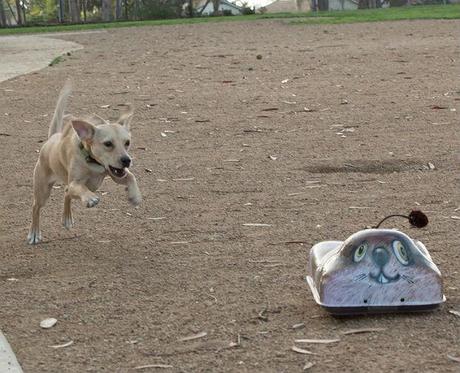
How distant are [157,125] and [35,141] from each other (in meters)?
1.36

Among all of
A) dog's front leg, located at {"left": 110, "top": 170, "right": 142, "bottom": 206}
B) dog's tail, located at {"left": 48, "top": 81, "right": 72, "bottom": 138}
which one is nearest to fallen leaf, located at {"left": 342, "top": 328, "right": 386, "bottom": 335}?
dog's front leg, located at {"left": 110, "top": 170, "right": 142, "bottom": 206}

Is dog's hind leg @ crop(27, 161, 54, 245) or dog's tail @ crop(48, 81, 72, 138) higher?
dog's tail @ crop(48, 81, 72, 138)

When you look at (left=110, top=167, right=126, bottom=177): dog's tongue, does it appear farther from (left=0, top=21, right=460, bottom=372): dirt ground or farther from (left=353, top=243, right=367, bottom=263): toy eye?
(left=353, top=243, right=367, bottom=263): toy eye

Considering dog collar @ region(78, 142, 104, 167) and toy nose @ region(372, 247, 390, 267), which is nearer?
toy nose @ region(372, 247, 390, 267)

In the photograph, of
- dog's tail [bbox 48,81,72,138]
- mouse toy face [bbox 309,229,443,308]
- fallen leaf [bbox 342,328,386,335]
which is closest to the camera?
fallen leaf [bbox 342,328,386,335]

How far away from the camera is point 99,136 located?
6340 millimetres

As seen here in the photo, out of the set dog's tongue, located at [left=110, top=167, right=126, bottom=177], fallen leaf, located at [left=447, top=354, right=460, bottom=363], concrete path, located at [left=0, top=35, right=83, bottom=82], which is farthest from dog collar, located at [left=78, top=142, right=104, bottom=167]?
concrete path, located at [left=0, top=35, right=83, bottom=82]

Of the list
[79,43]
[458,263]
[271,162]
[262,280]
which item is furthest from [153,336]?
[79,43]

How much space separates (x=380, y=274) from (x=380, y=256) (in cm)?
8

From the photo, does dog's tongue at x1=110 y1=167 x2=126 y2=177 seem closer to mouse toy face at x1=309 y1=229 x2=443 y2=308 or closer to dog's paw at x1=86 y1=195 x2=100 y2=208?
dog's paw at x1=86 y1=195 x2=100 y2=208

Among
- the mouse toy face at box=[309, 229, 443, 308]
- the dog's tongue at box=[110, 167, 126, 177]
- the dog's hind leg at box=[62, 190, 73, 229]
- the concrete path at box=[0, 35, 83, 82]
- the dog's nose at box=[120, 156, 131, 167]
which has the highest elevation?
the dog's nose at box=[120, 156, 131, 167]

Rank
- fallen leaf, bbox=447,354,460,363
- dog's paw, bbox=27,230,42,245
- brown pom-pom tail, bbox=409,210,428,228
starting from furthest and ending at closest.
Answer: dog's paw, bbox=27,230,42,245, brown pom-pom tail, bbox=409,210,428,228, fallen leaf, bbox=447,354,460,363

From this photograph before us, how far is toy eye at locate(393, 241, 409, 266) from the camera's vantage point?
15.5ft

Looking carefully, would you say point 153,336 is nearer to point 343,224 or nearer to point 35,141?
point 343,224
